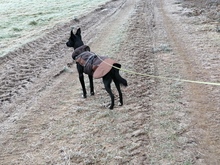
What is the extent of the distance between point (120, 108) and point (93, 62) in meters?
1.14

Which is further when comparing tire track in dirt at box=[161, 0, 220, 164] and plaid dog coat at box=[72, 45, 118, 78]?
plaid dog coat at box=[72, 45, 118, 78]

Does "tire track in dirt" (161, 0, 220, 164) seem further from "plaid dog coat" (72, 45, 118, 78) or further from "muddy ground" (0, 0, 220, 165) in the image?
"plaid dog coat" (72, 45, 118, 78)

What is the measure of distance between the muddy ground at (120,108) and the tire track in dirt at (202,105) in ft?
0.05

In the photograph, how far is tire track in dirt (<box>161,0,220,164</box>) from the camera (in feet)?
14.5

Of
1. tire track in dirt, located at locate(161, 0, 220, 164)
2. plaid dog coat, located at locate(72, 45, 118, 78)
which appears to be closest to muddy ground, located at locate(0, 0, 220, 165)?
tire track in dirt, located at locate(161, 0, 220, 164)

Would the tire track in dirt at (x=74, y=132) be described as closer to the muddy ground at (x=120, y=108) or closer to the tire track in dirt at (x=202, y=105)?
the muddy ground at (x=120, y=108)

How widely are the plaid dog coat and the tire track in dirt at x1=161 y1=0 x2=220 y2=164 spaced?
194cm

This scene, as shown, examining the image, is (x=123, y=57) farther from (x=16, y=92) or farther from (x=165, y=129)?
(x=165, y=129)

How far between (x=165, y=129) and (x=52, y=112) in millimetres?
2486

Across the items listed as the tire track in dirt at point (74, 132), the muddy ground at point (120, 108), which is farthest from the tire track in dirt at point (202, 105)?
the tire track in dirt at point (74, 132)

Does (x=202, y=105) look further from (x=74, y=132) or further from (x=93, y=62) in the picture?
(x=74, y=132)

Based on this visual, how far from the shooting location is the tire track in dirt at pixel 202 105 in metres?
4.42

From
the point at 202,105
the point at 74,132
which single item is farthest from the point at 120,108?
the point at 202,105

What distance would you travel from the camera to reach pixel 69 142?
15.9ft
